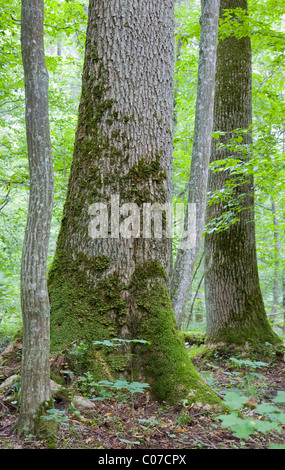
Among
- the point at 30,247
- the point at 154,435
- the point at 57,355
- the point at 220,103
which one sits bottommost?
the point at 154,435

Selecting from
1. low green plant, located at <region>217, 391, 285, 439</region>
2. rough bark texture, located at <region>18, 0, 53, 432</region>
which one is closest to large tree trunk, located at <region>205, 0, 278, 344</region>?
rough bark texture, located at <region>18, 0, 53, 432</region>

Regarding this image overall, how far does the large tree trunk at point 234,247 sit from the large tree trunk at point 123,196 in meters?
2.58

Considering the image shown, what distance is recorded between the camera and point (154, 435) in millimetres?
2699

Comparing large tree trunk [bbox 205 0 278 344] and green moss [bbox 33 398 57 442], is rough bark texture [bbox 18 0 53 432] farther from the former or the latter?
large tree trunk [bbox 205 0 278 344]

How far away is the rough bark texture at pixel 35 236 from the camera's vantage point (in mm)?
2525

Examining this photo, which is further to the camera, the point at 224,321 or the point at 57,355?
the point at 224,321

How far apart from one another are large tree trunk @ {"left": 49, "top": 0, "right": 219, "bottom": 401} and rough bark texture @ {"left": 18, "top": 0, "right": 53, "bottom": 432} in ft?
2.93

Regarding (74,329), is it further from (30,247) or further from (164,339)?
(30,247)

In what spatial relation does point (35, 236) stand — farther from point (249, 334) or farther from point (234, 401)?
point (249, 334)

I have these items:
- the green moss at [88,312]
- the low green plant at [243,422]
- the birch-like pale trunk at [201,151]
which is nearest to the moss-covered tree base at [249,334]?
the birch-like pale trunk at [201,151]

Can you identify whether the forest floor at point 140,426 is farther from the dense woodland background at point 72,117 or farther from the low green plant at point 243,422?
the dense woodland background at point 72,117
